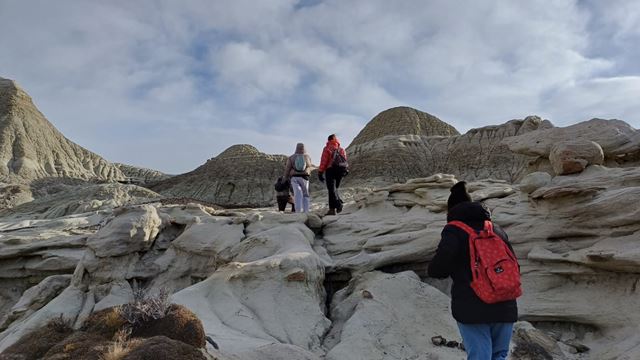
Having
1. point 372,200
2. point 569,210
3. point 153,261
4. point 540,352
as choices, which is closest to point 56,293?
point 153,261

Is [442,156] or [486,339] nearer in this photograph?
[486,339]

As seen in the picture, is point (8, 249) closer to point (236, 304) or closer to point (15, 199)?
point (236, 304)

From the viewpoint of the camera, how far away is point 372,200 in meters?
9.55

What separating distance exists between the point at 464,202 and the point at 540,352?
8.59ft

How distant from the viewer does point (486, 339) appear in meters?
3.42

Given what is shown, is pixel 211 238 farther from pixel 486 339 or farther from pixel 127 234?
pixel 486 339

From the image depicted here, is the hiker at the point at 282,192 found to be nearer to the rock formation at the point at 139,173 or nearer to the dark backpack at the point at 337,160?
the dark backpack at the point at 337,160

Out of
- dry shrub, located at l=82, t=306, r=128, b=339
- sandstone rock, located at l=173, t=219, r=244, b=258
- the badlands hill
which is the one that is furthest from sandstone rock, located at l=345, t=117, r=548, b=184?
dry shrub, located at l=82, t=306, r=128, b=339

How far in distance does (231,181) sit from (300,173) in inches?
829

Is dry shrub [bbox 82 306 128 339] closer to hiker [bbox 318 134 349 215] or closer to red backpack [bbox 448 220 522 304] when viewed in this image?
red backpack [bbox 448 220 522 304]

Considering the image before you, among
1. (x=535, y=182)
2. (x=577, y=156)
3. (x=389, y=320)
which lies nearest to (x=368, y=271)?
(x=389, y=320)

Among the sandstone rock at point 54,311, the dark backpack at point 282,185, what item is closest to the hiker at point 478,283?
the sandstone rock at point 54,311

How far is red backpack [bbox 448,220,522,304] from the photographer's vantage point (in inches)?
132

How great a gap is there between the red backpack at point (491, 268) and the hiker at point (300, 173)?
6.66 m
